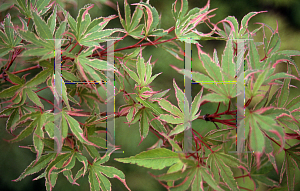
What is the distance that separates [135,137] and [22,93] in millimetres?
446

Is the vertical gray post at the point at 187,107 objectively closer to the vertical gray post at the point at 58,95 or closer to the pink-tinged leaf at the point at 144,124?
the pink-tinged leaf at the point at 144,124

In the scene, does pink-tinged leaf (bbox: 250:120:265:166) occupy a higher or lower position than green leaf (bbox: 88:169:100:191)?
higher

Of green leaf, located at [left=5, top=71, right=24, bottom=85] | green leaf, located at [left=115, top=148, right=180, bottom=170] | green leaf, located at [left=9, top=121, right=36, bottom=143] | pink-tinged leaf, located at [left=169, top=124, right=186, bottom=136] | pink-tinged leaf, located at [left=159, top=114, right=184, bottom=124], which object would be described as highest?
green leaf, located at [left=5, top=71, right=24, bottom=85]

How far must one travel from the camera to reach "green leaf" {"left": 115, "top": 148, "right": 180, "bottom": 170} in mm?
283

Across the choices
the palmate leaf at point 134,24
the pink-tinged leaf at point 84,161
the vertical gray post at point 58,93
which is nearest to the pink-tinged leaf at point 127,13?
the palmate leaf at point 134,24

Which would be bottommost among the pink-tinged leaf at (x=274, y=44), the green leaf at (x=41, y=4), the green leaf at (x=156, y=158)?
the green leaf at (x=156, y=158)

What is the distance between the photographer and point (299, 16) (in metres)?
0.82

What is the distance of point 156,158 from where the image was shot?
0.29 meters

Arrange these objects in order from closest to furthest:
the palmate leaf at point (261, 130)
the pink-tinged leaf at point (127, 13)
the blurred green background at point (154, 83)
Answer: the palmate leaf at point (261, 130) < the pink-tinged leaf at point (127, 13) < the blurred green background at point (154, 83)

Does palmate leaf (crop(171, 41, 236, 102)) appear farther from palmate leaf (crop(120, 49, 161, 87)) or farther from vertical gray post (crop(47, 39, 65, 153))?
vertical gray post (crop(47, 39, 65, 153))

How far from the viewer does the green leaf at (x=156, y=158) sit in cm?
28

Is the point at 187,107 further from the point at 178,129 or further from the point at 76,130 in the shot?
the point at 76,130

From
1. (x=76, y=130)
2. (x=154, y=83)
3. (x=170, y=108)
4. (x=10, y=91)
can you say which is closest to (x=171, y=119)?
(x=170, y=108)

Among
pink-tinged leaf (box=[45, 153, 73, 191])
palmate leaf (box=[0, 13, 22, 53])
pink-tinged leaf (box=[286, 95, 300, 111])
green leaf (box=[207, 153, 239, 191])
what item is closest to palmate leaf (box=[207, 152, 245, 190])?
green leaf (box=[207, 153, 239, 191])
